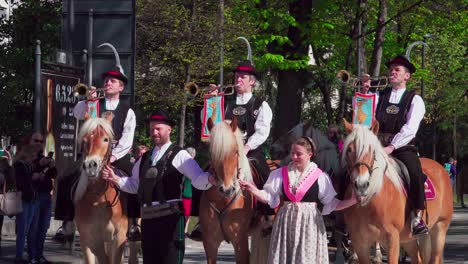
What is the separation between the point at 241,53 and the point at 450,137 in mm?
32114

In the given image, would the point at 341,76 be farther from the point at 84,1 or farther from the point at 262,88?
the point at 262,88

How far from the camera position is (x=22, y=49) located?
36.4 m

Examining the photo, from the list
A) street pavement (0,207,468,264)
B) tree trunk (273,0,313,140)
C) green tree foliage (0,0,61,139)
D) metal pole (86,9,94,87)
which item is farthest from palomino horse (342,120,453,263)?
green tree foliage (0,0,61,139)

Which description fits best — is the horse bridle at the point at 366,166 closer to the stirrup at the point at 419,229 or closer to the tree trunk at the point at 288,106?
the stirrup at the point at 419,229

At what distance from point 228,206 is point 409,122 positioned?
111 inches

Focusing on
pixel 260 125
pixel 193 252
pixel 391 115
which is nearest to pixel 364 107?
pixel 391 115

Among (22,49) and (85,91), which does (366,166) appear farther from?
(22,49)

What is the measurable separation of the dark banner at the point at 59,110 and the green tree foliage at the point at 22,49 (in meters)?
16.1

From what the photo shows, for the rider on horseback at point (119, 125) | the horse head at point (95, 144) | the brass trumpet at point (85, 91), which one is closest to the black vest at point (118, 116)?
the rider on horseback at point (119, 125)

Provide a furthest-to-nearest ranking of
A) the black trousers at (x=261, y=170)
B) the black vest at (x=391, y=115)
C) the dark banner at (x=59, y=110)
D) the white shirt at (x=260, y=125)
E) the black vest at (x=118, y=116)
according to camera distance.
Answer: the dark banner at (x=59, y=110), the black vest at (x=391, y=115), the black vest at (x=118, y=116), the white shirt at (x=260, y=125), the black trousers at (x=261, y=170)

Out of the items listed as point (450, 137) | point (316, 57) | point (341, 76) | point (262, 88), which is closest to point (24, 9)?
point (316, 57)

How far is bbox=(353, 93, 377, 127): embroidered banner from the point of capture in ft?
41.9

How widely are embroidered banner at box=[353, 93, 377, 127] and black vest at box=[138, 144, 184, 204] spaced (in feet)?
10.3

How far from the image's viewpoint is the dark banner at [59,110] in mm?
18109
